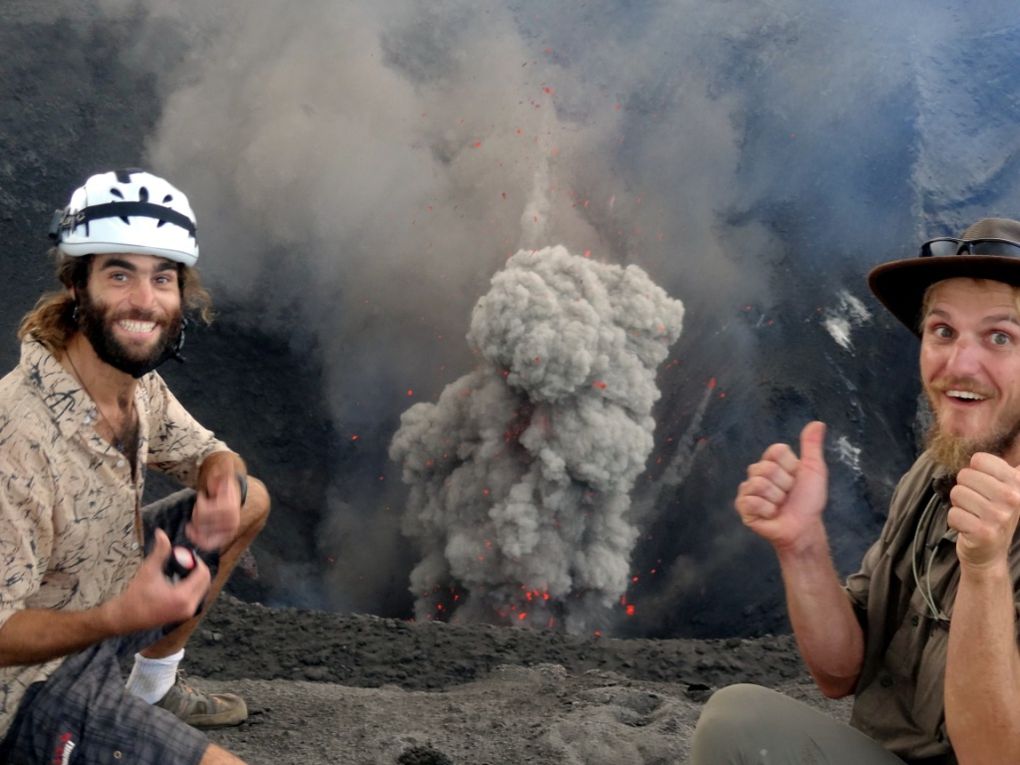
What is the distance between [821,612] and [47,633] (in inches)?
93.2

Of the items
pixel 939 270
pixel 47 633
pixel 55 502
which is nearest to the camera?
pixel 939 270

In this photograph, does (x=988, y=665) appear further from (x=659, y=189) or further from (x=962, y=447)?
(x=659, y=189)

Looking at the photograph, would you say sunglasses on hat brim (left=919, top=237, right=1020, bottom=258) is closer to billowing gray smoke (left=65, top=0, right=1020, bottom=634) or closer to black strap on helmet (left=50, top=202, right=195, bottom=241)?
black strap on helmet (left=50, top=202, right=195, bottom=241)

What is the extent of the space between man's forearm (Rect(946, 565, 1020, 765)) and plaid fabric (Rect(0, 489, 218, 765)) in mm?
2294

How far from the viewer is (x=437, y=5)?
62.6ft

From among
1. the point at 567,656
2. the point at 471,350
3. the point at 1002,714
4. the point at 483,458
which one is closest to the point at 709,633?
the point at 483,458

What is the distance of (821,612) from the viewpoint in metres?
2.96

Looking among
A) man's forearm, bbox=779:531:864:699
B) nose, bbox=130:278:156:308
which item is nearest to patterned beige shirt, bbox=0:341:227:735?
nose, bbox=130:278:156:308

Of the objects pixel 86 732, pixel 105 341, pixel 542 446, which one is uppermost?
pixel 542 446

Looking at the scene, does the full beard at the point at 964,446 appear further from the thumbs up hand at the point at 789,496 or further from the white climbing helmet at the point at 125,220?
the white climbing helmet at the point at 125,220

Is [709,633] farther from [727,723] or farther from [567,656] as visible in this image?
[727,723]

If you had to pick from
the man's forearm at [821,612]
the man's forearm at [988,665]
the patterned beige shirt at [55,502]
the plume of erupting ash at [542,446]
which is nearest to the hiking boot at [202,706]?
the patterned beige shirt at [55,502]

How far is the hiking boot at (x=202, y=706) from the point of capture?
183 inches

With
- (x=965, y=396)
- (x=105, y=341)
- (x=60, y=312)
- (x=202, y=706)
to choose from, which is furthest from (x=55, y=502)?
(x=965, y=396)
